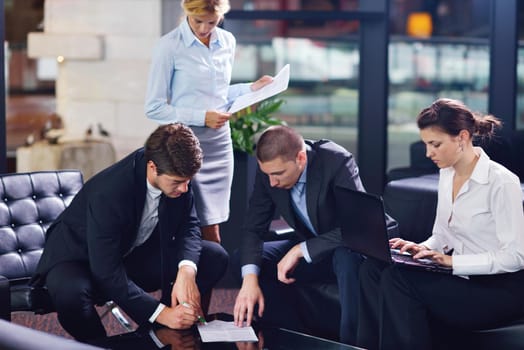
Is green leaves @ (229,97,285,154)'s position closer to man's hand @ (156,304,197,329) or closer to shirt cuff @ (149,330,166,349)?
man's hand @ (156,304,197,329)

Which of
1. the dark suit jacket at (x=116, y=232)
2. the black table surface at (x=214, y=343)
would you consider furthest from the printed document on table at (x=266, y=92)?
the black table surface at (x=214, y=343)

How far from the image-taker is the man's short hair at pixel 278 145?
3605 mm

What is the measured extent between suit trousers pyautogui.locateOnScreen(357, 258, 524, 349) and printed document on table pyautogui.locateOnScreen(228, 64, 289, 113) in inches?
42.1

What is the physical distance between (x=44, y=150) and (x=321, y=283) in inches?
147

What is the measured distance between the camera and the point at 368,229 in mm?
3297

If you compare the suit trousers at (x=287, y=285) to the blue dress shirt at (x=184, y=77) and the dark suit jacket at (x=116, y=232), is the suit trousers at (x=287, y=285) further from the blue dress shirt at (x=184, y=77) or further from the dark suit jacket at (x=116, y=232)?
the blue dress shirt at (x=184, y=77)

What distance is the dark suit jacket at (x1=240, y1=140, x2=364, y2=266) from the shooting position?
3727mm

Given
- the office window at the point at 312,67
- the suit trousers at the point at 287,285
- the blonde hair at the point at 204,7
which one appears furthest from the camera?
the office window at the point at 312,67

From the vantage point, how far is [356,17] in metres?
6.02

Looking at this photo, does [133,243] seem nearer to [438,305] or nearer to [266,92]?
[266,92]

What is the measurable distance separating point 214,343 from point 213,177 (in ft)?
4.67

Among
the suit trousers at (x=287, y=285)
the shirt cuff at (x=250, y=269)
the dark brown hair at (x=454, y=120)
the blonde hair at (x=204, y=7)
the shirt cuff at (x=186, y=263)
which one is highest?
the blonde hair at (x=204, y=7)

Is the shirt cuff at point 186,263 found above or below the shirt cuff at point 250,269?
above

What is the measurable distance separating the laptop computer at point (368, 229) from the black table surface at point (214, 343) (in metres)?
0.39
